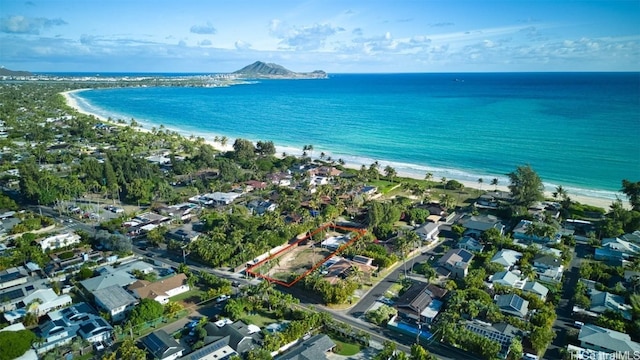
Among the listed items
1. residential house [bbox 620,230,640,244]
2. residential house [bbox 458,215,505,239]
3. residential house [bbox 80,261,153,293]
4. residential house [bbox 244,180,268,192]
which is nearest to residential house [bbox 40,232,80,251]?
residential house [bbox 80,261,153,293]

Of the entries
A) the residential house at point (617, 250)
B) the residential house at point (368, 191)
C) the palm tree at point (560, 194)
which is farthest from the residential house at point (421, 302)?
the palm tree at point (560, 194)

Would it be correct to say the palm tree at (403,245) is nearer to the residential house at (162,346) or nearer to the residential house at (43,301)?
the residential house at (162,346)

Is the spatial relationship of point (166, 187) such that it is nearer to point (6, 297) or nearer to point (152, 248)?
point (152, 248)

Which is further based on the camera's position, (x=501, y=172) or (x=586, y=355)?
(x=501, y=172)

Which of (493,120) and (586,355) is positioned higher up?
(493,120)

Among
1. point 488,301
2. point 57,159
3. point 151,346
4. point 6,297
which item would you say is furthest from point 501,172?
point 57,159
